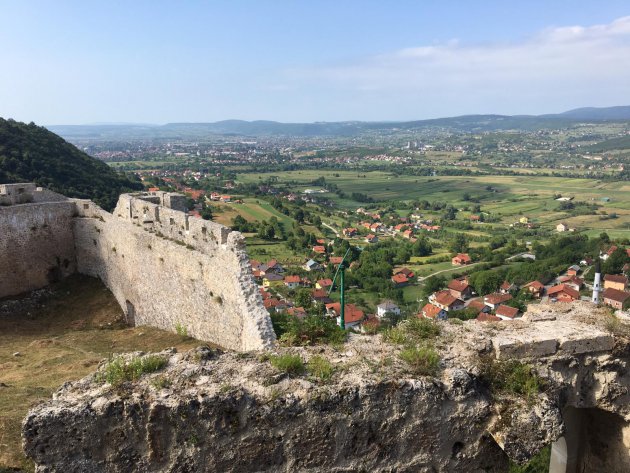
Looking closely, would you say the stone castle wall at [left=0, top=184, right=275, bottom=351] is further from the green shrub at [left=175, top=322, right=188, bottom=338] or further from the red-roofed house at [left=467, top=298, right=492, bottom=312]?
the red-roofed house at [left=467, top=298, right=492, bottom=312]

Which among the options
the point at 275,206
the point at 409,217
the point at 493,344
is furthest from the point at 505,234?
the point at 493,344

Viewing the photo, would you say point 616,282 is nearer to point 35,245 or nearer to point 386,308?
point 386,308

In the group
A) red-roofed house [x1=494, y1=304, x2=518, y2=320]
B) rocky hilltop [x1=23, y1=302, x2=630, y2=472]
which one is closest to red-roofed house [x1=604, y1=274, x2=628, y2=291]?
red-roofed house [x1=494, y1=304, x2=518, y2=320]

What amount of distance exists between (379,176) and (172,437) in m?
164

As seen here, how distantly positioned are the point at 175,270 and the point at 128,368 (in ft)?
22.4

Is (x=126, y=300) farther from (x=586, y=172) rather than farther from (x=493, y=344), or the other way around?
(x=586, y=172)

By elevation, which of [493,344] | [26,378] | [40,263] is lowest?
[26,378]

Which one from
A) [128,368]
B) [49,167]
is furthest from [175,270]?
[49,167]

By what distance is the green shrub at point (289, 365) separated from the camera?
209 inches

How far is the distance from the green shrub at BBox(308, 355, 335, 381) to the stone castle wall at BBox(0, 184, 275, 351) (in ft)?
8.53

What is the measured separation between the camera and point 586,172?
156500 mm

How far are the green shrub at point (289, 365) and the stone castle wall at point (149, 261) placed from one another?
2.63 metres

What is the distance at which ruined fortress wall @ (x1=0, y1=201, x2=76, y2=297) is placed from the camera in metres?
15.9

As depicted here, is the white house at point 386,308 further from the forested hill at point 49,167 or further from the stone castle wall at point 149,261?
the stone castle wall at point 149,261
